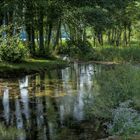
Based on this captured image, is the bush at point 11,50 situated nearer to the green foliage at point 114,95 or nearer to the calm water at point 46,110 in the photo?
the calm water at point 46,110

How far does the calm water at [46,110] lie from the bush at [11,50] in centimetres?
413

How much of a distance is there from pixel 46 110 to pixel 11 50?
11.9 metres

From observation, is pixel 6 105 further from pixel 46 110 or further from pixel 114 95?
pixel 114 95

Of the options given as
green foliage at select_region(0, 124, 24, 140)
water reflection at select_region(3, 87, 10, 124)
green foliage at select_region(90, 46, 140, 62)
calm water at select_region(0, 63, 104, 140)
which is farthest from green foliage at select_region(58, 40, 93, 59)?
green foliage at select_region(0, 124, 24, 140)

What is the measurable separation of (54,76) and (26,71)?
171 centimetres

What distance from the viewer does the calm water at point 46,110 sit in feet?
33.7

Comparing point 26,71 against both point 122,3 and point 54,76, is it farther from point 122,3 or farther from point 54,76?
point 122,3

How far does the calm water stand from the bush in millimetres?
4133

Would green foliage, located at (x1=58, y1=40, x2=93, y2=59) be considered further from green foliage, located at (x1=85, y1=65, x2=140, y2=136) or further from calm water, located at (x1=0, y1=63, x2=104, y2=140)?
green foliage, located at (x1=85, y1=65, x2=140, y2=136)

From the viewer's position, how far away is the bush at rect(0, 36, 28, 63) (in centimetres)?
2412

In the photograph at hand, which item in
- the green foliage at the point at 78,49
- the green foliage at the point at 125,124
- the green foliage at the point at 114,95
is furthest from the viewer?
the green foliage at the point at 78,49

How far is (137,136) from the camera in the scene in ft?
26.2

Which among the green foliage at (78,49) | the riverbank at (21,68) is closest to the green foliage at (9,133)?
the riverbank at (21,68)

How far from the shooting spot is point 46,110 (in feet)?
42.5
